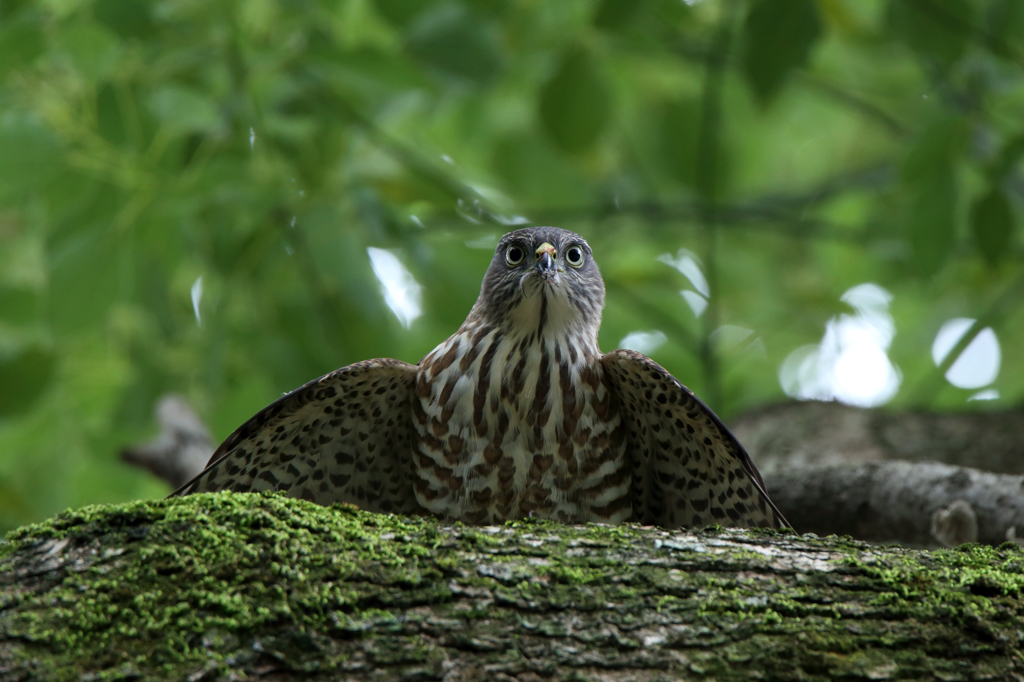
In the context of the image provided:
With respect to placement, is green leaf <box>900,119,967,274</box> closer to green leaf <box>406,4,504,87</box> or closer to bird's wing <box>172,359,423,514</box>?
green leaf <box>406,4,504,87</box>

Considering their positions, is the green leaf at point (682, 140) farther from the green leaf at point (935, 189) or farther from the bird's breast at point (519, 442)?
the bird's breast at point (519, 442)

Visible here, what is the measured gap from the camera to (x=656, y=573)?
2090mm

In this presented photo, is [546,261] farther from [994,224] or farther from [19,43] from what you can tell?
[19,43]

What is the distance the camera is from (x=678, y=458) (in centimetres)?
351

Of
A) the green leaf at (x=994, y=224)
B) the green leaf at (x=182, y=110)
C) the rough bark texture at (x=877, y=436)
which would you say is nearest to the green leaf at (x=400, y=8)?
the green leaf at (x=182, y=110)

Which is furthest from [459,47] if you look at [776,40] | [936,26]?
[936,26]

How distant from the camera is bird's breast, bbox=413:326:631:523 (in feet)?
11.3

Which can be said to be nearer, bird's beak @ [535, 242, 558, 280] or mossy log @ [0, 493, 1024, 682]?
mossy log @ [0, 493, 1024, 682]

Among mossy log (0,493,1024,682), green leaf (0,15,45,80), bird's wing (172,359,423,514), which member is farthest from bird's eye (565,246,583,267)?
green leaf (0,15,45,80)

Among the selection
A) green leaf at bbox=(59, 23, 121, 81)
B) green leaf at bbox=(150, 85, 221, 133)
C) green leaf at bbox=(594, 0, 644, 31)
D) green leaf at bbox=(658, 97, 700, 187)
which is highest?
green leaf at bbox=(658, 97, 700, 187)

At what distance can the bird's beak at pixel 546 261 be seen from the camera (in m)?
4.12

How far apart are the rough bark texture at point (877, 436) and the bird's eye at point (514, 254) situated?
1.81 metres

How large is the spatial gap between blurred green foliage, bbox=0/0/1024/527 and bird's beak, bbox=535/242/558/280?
46 centimetres

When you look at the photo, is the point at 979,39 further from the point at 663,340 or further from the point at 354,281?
the point at 354,281
